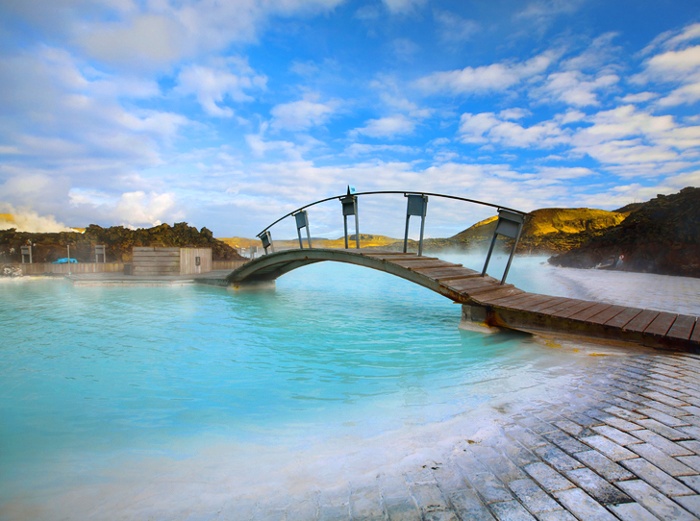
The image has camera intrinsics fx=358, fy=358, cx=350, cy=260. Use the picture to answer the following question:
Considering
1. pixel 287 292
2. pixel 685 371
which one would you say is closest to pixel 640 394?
pixel 685 371

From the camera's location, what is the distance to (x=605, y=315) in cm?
514

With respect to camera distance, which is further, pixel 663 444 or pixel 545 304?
pixel 545 304

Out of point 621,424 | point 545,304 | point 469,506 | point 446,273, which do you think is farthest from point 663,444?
point 446,273

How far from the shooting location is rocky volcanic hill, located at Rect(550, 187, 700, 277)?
14.4 m

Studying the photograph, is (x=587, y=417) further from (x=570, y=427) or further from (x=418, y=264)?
(x=418, y=264)

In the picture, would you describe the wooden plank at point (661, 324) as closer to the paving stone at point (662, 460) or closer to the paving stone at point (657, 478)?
the paving stone at point (662, 460)

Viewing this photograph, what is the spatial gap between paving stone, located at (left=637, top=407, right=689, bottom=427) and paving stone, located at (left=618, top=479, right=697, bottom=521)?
866 millimetres

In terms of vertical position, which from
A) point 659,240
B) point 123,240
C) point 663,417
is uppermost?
point 123,240

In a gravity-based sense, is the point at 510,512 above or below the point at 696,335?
below

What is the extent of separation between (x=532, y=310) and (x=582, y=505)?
4.44 metres

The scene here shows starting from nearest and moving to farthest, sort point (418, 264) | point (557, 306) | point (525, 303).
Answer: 1. point (557, 306)
2. point (525, 303)
3. point (418, 264)

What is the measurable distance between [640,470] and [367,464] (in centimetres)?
140

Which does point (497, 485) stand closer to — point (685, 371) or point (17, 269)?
point (685, 371)

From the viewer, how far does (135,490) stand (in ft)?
6.82
